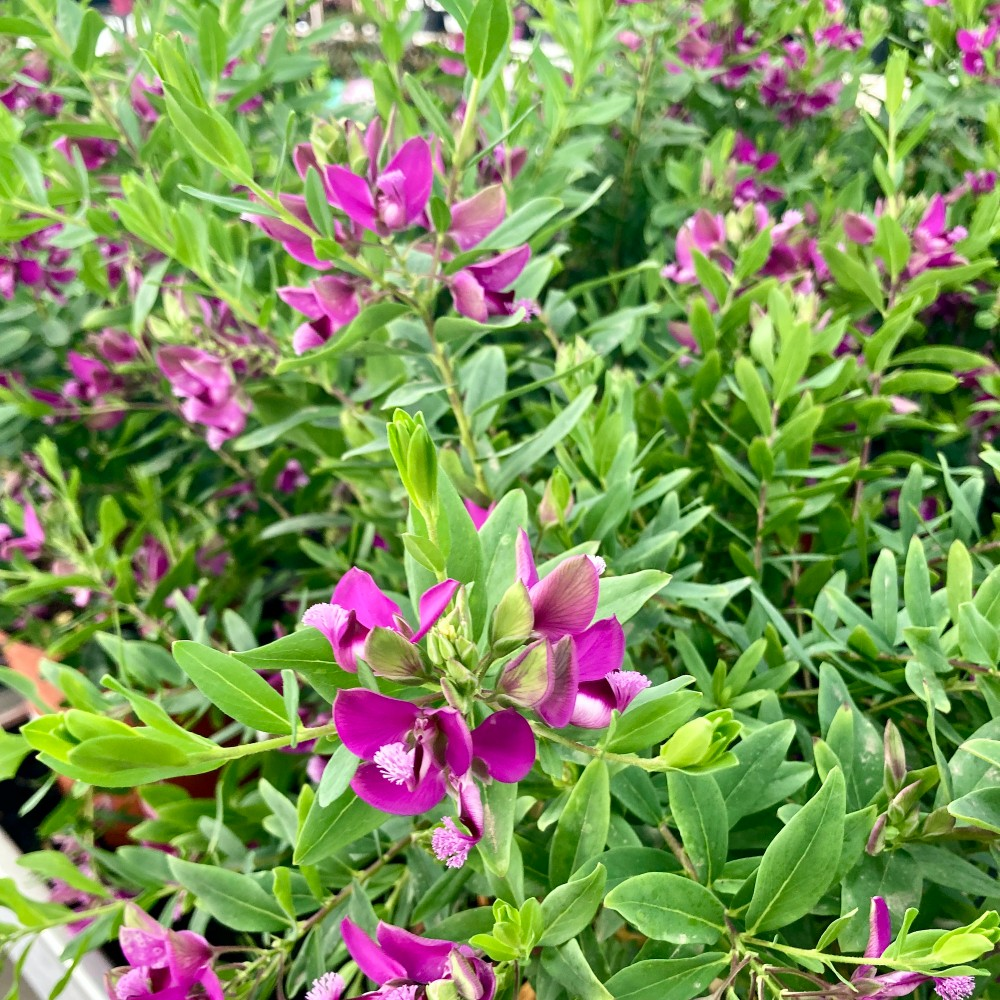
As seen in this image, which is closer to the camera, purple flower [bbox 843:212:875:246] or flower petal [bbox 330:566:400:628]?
flower petal [bbox 330:566:400:628]

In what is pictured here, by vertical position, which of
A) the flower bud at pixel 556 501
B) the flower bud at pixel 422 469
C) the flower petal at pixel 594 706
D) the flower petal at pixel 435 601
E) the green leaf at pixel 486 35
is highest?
the green leaf at pixel 486 35

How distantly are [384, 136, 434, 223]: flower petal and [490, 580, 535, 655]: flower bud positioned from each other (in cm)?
25

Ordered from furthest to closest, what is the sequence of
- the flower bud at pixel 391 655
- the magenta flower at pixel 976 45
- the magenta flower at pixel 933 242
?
the magenta flower at pixel 976 45 → the magenta flower at pixel 933 242 → the flower bud at pixel 391 655

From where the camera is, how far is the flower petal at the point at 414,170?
0.42 meters

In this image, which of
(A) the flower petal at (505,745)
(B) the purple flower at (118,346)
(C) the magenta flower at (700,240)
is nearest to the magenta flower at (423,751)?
(A) the flower petal at (505,745)

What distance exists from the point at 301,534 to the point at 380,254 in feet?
1.35

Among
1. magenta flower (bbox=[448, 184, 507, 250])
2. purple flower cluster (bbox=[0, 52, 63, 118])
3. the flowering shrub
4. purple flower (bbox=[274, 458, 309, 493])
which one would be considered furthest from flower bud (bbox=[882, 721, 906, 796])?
purple flower cluster (bbox=[0, 52, 63, 118])

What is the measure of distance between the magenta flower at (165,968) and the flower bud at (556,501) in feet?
0.86

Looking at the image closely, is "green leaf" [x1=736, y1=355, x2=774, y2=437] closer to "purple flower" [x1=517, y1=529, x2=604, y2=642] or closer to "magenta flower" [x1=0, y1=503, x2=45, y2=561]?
"purple flower" [x1=517, y1=529, x2=604, y2=642]

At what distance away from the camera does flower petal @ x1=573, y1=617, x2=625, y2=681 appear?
285 millimetres

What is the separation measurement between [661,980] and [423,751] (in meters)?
0.13

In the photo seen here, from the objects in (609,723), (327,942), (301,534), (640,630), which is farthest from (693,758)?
(301,534)

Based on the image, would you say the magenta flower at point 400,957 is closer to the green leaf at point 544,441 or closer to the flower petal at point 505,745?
the flower petal at point 505,745

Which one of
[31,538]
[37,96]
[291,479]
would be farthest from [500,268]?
[37,96]
